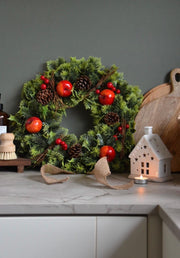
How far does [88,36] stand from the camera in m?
1.46

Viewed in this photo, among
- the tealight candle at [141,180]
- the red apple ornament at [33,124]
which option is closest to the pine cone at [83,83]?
the red apple ornament at [33,124]

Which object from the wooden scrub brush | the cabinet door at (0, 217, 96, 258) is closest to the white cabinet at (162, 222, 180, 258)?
the cabinet door at (0, 217, 96, 258)

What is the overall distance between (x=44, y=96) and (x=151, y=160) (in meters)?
0.55

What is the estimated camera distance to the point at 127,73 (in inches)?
57.7

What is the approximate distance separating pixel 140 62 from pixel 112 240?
2.92 ft

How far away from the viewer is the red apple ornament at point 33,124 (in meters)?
1.34

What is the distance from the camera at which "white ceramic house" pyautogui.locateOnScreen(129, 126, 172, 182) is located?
47.3 inches

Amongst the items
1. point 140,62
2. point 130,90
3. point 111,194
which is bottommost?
point 111,194

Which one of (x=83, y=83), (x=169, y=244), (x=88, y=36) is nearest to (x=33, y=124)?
(x=83, y=83)

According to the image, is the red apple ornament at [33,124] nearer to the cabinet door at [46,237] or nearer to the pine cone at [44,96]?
the pine cone at [44,96]

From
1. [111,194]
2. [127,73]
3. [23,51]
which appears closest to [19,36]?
[23,51]

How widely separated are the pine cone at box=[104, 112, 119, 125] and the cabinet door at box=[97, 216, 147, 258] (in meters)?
0.57

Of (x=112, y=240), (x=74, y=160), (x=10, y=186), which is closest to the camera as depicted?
(x=112, y=240)

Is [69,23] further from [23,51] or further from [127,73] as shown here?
[127,73]
